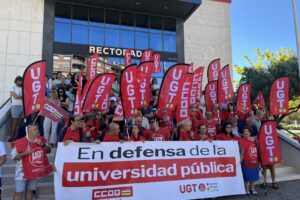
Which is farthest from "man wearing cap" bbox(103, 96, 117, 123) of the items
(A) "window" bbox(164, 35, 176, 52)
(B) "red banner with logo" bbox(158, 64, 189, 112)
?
(A) "window" bbox(164, 35, 176, 52)

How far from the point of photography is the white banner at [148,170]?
550 cm

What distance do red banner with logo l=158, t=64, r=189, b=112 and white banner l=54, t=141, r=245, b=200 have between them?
4.28 ft

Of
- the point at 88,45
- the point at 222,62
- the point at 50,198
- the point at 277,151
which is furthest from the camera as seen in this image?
the point at 222,62

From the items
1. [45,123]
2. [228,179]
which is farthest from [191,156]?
[45,123]

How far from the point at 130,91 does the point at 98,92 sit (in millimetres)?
1266

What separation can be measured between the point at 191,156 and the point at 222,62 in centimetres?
1767

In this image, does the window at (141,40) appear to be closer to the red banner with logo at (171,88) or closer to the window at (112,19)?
the window at (112,19)

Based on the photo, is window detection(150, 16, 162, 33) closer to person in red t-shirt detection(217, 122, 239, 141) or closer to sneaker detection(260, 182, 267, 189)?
person in red t-shirt detection(217, 122, 239, 141)

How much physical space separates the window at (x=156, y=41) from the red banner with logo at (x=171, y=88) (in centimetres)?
1314

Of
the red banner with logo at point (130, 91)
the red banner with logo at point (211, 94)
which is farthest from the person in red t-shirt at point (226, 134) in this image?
the red banner with logo at point (211, 94)

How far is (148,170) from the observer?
19.7 ft

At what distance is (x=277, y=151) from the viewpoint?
7367mm

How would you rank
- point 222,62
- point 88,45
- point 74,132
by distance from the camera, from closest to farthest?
point 74,132 < point 88,45 < point 222,62

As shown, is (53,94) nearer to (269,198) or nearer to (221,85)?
(221,85)
